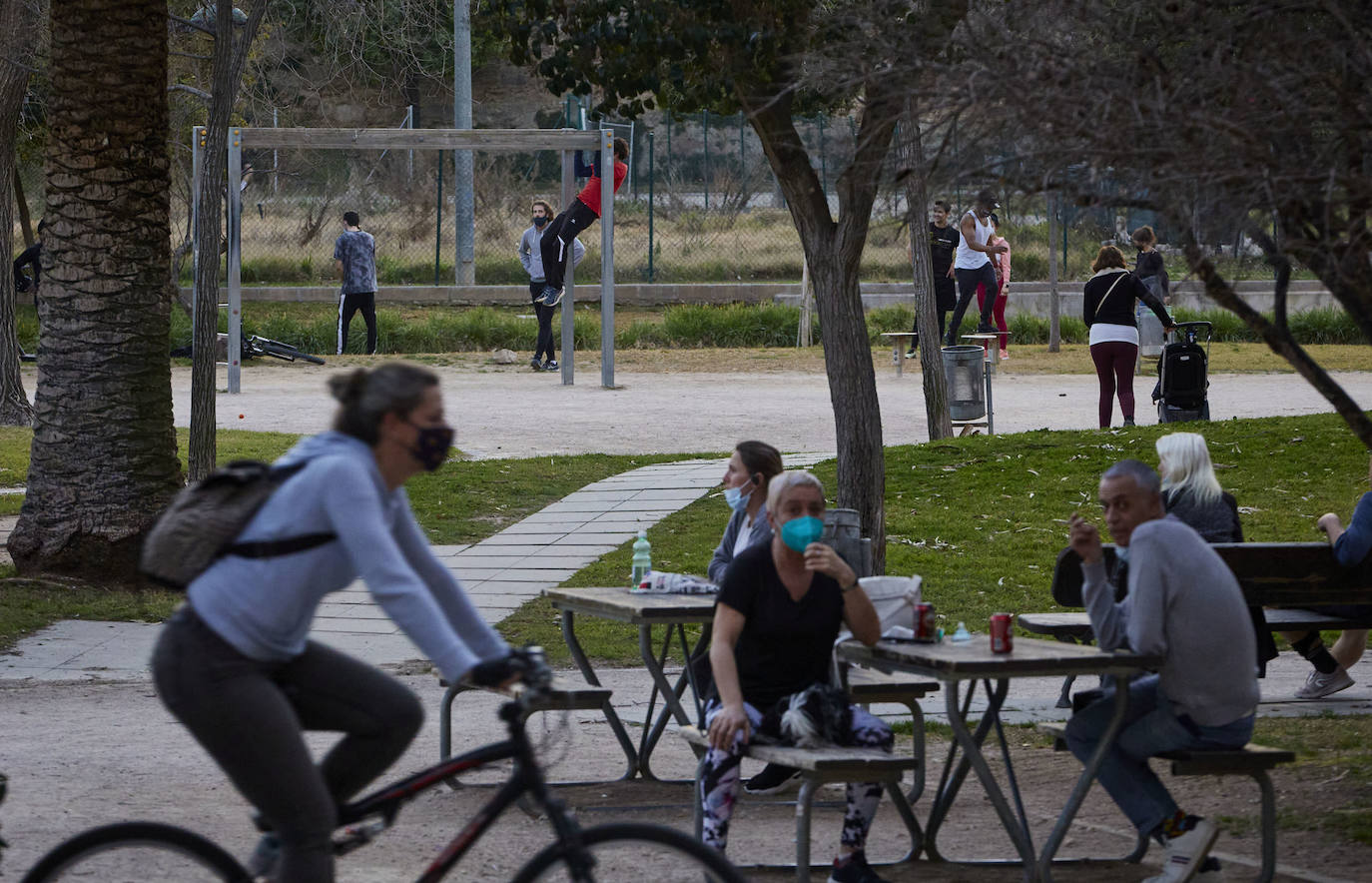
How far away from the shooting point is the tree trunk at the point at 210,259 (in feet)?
38.7

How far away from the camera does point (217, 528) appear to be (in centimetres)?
368

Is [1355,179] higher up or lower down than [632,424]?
higher up

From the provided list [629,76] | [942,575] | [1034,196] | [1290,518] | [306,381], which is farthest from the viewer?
[306,381]

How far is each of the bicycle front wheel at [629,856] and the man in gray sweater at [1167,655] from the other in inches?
70.8

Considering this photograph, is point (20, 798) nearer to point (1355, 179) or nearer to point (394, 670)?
point (394, 670)

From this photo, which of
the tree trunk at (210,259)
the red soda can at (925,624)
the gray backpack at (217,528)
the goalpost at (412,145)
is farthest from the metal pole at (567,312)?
the gray backpack at (217,528)

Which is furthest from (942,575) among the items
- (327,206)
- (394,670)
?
(327,206)

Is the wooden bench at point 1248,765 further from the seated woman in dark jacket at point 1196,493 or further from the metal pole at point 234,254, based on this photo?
the metal pole at point 234,254

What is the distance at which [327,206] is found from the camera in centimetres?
3531

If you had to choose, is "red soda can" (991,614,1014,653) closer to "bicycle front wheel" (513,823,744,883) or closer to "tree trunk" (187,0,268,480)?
"bicycle front wheel" (513,823,744,883)

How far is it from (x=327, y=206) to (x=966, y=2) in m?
28.9

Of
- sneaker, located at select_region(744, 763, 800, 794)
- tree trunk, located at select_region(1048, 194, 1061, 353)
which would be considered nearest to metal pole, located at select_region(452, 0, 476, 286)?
tree trunk, located at select_region(1048, 194, 1061, 353)

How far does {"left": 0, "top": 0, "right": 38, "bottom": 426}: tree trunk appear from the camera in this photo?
1681 centimetres

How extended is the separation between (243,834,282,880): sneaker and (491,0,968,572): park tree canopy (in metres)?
4.44
